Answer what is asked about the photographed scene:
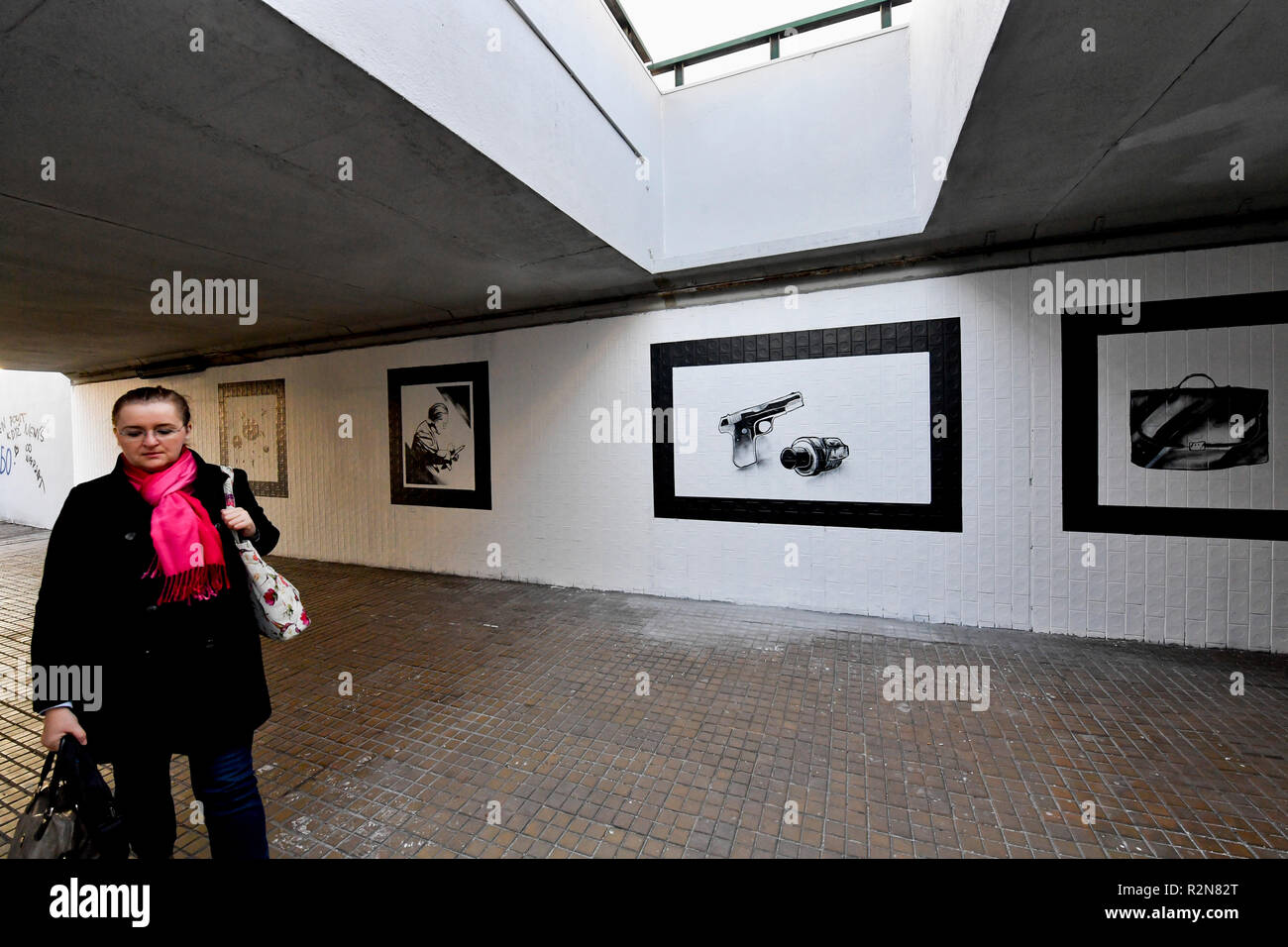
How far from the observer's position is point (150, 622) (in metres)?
1.93

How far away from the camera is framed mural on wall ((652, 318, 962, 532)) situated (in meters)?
5.70

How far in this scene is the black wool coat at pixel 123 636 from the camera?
1.93 metres

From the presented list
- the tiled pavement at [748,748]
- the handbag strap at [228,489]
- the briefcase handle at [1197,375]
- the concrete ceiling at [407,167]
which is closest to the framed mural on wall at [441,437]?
the concrete ceiling at [407,167]

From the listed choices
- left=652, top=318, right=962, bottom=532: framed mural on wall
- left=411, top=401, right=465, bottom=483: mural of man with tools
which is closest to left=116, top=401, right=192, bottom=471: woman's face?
left=652, top=318, right=962, bottom=532: framed mural on wall

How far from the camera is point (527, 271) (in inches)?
237

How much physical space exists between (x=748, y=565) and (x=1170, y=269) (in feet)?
15.7

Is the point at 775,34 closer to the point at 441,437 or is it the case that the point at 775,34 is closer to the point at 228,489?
the point at 441,437

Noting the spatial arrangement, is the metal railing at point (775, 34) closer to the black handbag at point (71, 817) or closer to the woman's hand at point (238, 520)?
the woman's hand at point (238, 520)

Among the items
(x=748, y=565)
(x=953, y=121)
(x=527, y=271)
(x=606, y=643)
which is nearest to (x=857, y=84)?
(x=953, y=121)

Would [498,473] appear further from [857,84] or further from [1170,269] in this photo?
[1170,269]

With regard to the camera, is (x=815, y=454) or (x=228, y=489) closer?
(x=228, y=489)

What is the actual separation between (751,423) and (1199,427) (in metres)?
3.98

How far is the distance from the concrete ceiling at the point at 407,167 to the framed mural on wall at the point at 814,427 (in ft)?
2.78

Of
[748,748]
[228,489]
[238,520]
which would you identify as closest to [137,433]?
[228,489]
